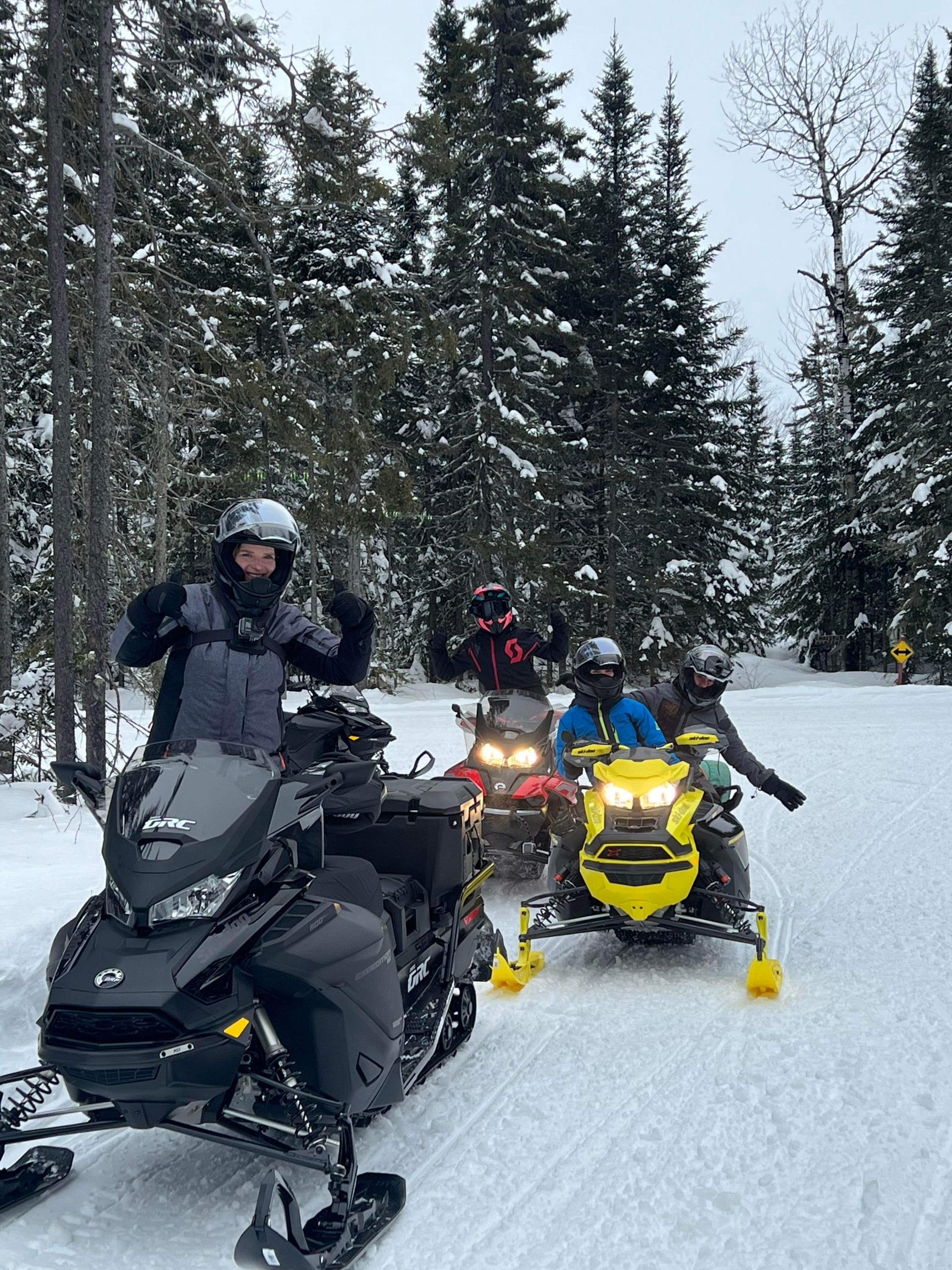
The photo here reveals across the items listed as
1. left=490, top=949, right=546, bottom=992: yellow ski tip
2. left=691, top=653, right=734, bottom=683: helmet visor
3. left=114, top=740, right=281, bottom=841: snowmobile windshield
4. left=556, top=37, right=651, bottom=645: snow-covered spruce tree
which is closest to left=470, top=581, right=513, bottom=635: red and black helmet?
left=691, top=653, right=734, bottom=683: helmet visor

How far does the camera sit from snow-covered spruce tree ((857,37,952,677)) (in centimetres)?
2311

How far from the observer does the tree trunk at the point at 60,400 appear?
9.16 m

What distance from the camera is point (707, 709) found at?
646cm

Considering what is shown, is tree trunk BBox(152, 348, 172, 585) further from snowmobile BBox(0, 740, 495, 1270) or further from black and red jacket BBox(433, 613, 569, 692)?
snowmobile BBox(0, 740, 495, 1270)

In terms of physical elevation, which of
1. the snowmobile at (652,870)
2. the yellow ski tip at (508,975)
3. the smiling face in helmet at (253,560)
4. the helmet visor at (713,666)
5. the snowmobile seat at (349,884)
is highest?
the smiling face in helmet at (253,560)

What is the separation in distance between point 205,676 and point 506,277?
19.2 m

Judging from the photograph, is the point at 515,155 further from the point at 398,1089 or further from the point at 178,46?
the point at 398,1089

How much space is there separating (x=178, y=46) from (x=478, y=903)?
8.19 metres

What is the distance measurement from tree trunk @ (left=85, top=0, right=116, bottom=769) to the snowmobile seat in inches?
245

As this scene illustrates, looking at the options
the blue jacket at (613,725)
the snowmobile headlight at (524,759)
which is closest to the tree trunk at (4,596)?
the snowmobile headlight at (524,759)

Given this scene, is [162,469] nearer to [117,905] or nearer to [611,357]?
[611,357]

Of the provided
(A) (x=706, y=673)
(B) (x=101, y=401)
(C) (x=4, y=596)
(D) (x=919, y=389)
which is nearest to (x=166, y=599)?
(A) (x=706, y=673)

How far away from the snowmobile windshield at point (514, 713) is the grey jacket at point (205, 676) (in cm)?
305

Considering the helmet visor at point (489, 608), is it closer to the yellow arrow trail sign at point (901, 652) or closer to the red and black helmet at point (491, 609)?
the red and black helmet at point (491, 609)
